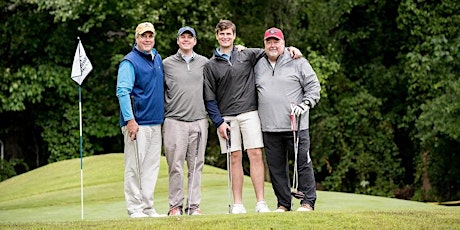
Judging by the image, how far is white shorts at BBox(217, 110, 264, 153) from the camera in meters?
9.86

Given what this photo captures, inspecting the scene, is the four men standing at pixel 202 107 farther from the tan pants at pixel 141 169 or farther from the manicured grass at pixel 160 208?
the manicured grass at pixel 160 208

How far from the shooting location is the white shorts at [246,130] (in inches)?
388

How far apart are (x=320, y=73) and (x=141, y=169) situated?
13.1 metres

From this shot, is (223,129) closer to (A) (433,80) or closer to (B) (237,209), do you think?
(B) (237,209)

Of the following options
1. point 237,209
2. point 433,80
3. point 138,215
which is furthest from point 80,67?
point 433,80

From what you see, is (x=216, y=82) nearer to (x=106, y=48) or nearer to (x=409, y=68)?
(x=409, y=68)

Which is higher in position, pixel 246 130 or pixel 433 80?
pixel 433 80

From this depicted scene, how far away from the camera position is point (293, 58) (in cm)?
988

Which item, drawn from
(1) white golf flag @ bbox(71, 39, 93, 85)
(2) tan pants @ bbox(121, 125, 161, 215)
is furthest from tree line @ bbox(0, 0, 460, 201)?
(2) tan pants @ bbox(121, 125, 161, 215)

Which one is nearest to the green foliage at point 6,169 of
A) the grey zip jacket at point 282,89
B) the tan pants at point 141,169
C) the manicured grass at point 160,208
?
the manicured grass at point 160,208

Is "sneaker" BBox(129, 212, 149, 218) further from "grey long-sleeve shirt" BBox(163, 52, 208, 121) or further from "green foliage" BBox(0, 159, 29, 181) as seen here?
"green foliage" BBox(0, 159, 29, 181)

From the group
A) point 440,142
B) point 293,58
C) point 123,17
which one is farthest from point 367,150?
point 293,58

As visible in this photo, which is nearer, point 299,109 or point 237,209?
point 299,109

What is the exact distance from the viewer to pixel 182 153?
1002 centimetres
